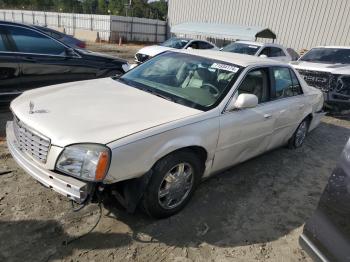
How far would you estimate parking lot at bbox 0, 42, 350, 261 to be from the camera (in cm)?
285

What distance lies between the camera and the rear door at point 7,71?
208 inches

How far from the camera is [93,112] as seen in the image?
10.2ft

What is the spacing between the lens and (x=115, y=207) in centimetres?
343

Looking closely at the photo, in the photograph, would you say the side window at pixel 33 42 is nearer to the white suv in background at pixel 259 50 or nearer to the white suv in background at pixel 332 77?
the white suv in background at pixel 332 77

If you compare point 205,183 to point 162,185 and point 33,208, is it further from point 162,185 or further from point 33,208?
point 33,208

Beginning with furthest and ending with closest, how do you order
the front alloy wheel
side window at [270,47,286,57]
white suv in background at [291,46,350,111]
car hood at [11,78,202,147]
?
side window at [270,47,286,57], white suv in background at [291,46,350,111], the front alloy wheel, car hood at [11,78,202,147]

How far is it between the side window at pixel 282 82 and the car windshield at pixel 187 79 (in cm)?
87

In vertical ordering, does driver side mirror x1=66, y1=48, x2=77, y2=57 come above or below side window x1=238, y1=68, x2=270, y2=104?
below

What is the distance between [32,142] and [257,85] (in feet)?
8.79

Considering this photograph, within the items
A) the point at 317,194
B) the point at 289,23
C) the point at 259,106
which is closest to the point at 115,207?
the point at 259,106

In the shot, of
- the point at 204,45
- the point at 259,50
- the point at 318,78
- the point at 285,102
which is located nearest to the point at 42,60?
the point at 285,102

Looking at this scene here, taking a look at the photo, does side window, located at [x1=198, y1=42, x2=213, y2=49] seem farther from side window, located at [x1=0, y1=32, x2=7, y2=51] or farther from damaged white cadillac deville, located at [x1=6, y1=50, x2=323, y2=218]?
damaged white cadillac deville, located at [x1=6, y1=50, x2=323, y2=218]

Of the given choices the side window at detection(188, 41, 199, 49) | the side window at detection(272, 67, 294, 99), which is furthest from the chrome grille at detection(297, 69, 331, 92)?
the side window at detection(188, 41, 199, 49)

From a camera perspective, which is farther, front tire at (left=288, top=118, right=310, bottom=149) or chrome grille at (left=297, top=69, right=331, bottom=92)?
chrome grille at (left=297, top=69, right=331, bottom=92)
